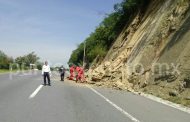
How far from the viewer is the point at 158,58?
2586 centimetres

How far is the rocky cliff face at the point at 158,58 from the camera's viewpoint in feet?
68.5

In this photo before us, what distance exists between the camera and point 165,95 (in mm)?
19453

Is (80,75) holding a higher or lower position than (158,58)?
lower

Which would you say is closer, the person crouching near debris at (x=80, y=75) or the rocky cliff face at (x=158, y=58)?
the rocky cliff face at (x=158, y=58)

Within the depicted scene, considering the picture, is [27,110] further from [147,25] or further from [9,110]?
Result: [147,25]

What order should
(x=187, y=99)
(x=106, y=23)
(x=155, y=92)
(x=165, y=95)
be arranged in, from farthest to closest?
(x=106, y=23) → (x=155, y=92) → (x=165, y=95) → (x=187, y=99)

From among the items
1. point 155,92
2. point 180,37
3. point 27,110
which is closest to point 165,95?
point 155,92

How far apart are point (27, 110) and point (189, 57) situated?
11659mm

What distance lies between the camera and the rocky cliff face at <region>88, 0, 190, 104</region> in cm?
2088

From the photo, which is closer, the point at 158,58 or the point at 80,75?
the point at 158,58

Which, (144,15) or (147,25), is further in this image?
(144,15)

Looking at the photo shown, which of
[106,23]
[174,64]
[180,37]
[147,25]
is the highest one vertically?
[106,23]

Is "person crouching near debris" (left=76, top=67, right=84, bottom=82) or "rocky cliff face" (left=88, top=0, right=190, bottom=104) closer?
"rocky cliff face" (left=88, top=0, right=190, bottom=104)

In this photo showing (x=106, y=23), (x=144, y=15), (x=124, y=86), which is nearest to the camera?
(x=124, y=86)
